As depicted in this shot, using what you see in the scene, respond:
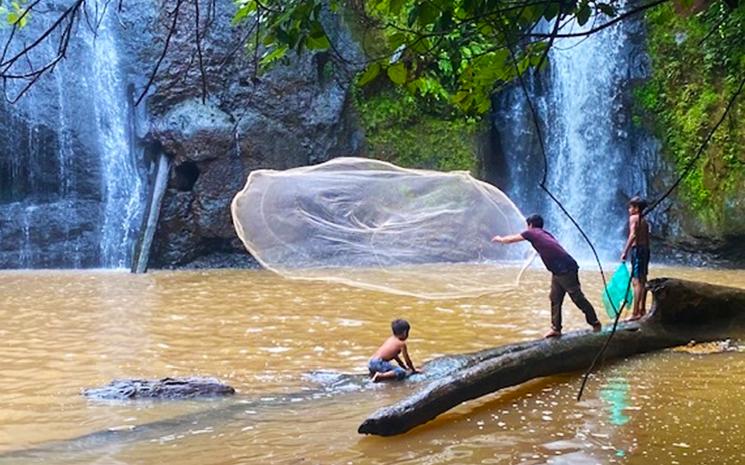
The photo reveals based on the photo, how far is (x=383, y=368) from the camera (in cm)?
646

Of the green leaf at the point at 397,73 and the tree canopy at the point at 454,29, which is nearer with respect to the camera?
the tree canopy at the point at 454,29

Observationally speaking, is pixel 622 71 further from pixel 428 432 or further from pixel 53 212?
pixel 428 432

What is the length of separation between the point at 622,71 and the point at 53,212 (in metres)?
14.2

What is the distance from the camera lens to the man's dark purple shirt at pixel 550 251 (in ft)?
25.0

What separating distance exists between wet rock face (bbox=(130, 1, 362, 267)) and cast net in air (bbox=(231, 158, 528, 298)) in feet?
32.6

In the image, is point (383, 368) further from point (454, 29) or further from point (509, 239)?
point (454, 29)

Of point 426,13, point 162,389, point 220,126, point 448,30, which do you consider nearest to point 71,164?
point 220,126

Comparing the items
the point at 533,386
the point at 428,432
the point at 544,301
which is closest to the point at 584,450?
the point at 428,432

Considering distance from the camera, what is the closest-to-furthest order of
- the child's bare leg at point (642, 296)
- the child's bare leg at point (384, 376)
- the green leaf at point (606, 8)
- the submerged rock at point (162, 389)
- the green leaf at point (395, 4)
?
the green leaf at point (395, 4) → the green leaf at point (606, 8) → the submerged rock at point (162, 389) → the child's bare leg at point (384, 376) → the child's bare leg at point (642, 296)

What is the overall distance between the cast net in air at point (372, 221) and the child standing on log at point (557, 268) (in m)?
0.52

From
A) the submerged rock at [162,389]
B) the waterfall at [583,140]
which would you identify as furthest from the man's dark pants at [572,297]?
the waterfall at [583,140]

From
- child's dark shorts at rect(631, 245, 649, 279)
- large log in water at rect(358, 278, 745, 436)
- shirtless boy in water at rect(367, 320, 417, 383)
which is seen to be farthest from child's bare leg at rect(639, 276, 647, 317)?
shirtless boy in water at rect(367, 320, 417, 383)

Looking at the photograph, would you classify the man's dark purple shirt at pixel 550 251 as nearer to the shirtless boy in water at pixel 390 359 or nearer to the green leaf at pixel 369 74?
the shirtless boy in water at pixel 390 359

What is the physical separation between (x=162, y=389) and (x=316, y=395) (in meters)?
1.17
